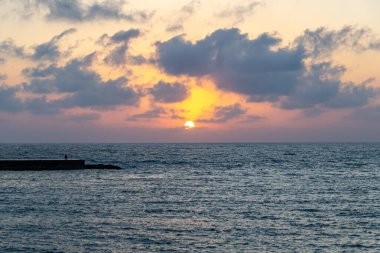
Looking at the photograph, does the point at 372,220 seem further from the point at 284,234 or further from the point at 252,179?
the point at 252,179

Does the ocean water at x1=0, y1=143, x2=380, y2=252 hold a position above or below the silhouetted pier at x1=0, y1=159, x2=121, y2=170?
below

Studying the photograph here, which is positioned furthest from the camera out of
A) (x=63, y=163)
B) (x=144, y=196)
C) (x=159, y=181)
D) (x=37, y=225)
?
(x=63, y=163)

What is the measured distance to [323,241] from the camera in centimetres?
4103

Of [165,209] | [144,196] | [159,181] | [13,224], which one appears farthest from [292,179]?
[13,224]

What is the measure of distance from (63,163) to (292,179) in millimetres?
47491

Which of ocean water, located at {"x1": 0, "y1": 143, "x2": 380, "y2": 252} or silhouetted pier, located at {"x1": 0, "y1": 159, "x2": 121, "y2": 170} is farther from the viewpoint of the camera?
silhouetted pier, located at {"x1": 0, "y1": 159, "x2": 121, "y2": 170}

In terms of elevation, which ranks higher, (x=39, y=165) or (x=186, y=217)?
(x=39, y=165)

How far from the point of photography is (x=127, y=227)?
45.8m

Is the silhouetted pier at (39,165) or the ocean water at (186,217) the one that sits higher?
the silhouetted pier at (39,165)

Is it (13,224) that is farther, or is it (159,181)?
(159,181)

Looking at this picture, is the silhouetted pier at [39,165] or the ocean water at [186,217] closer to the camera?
the ocean water at [186,217]

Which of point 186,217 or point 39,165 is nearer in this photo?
point 186,217

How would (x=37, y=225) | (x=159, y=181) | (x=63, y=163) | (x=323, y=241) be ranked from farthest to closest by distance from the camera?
(x=63, y=163) < (x=159, y=181) < (x=37, y=225) < (x=323, y=241)

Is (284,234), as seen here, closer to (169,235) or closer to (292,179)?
(169,235)
